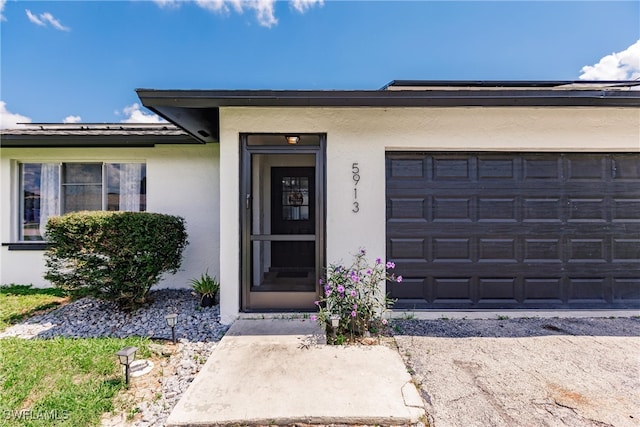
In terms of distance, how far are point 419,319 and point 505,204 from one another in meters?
2.01

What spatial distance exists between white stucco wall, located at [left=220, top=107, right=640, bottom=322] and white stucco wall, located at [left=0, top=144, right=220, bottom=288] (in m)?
1.77

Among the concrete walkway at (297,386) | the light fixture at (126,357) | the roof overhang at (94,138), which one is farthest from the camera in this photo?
the roof overhang at (94,138)

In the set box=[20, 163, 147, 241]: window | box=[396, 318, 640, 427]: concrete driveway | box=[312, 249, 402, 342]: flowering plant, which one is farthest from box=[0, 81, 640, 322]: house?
box=[20, 163, 147, 241]: window

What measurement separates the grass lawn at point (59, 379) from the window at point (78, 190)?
284 centimetres

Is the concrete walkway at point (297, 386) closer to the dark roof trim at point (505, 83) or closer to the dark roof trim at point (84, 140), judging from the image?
the dark roof trim at point (84, 140)

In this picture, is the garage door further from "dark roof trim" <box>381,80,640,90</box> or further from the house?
"dark roof trim" <box>381,80,640,90</box>

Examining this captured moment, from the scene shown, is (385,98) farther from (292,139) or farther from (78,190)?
(78,190)

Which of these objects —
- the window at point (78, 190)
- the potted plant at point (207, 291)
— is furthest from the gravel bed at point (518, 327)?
the window at point (78, 190)

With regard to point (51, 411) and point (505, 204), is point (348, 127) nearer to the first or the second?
point (505, 204)

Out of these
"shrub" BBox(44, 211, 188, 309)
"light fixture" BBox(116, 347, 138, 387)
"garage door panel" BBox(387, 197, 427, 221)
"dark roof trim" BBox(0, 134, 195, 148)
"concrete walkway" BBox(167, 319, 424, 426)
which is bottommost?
"concrete walkway" BBox(167, 319, 424, 426)

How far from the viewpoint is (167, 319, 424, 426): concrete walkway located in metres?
2.05

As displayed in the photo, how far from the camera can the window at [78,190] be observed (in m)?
5.54

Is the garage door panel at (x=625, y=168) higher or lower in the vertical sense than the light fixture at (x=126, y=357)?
higher

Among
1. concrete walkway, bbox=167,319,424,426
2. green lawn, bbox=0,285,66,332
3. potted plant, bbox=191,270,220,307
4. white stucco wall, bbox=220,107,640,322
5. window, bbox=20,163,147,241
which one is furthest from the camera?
window, bbox=20,163,147,241
